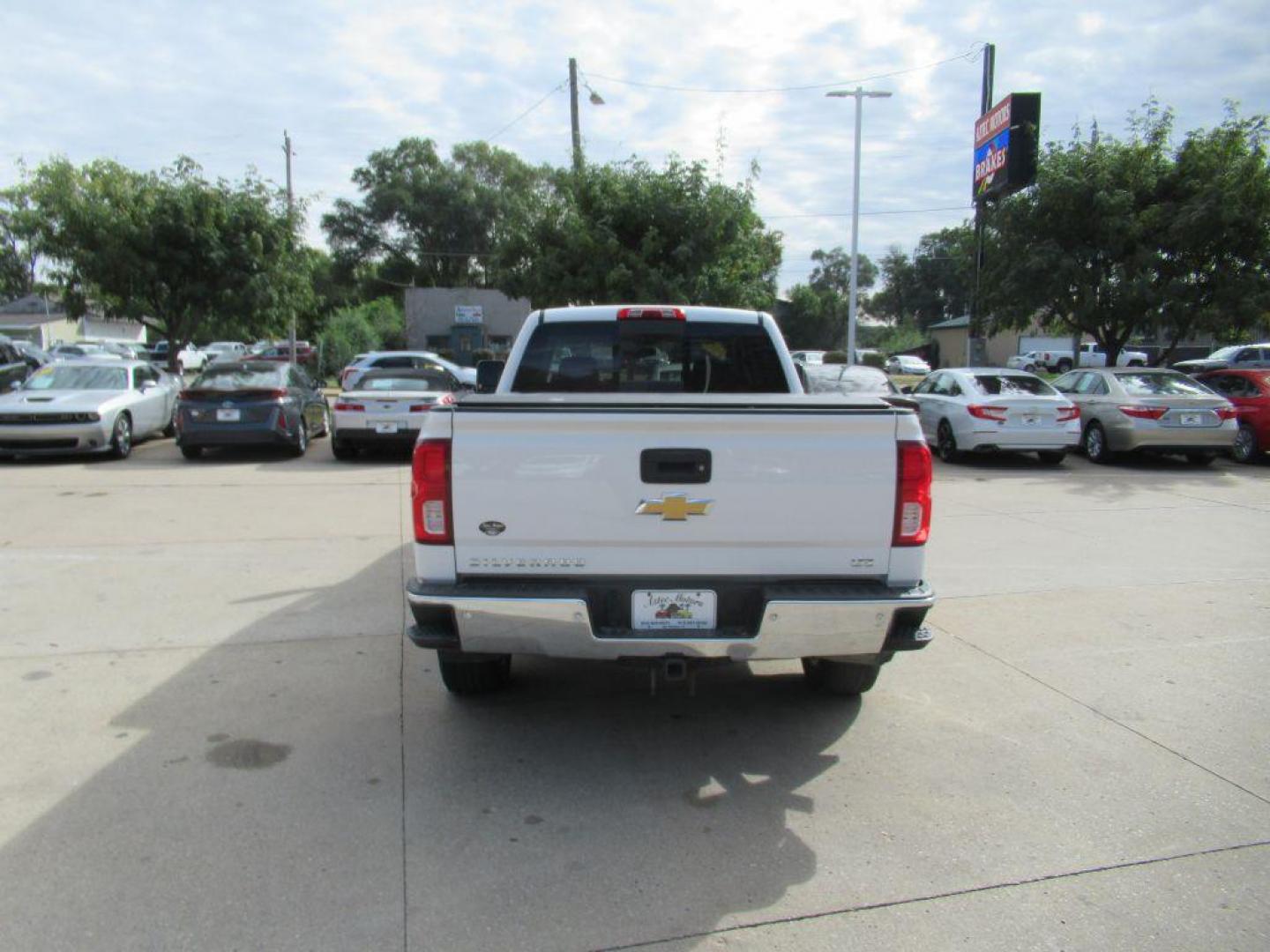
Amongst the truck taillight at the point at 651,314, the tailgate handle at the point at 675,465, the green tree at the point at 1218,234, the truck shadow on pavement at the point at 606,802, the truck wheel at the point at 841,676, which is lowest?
the truck shadow on pavement at the point at 606,802

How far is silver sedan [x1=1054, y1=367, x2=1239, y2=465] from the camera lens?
13.1 metres

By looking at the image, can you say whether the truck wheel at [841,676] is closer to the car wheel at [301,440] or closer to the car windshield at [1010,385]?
the car windshield at [1010,385]

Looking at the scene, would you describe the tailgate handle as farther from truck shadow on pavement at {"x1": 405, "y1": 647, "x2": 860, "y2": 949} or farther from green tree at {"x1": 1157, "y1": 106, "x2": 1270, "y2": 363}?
green tree at {"x1": 1157, "y1": 106, "x2": 1270, "y2": 363}

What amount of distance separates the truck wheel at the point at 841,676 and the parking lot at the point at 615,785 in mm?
90

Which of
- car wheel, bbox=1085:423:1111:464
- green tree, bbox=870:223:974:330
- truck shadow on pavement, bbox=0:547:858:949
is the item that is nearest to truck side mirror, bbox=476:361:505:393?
truck shadow on pavement, bbox=0:547:858:949

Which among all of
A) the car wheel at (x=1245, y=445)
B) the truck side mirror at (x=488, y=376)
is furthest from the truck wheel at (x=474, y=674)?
the car wheel at (x=1245, y=445)

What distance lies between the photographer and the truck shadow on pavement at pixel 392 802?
2.87 metres

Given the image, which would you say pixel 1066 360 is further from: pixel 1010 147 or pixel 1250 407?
pixel 1250 407

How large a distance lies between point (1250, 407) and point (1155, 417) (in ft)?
6.49

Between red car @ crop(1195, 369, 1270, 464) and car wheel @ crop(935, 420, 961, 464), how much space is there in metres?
3.88

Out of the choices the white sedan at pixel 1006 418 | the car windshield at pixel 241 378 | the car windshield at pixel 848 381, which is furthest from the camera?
the car windshield at pixel 848 381

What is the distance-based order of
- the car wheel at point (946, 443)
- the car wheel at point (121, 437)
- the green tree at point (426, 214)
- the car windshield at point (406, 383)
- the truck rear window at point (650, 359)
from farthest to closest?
the green tree at point (426, 214)
the car windshield at point (406, 383)
the car wheel at point (946, 443)
the car wheel at point (121, 437)
the truck rear window at point (650, 359)

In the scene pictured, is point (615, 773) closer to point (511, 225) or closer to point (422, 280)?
point (511, 225)

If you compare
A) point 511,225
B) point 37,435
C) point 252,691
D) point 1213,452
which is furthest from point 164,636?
point 511,225
